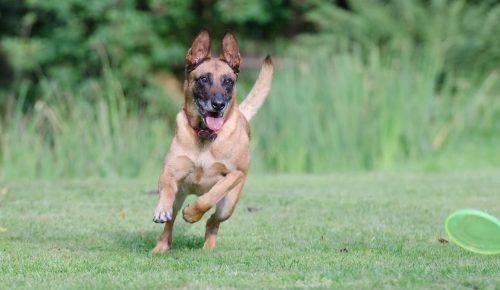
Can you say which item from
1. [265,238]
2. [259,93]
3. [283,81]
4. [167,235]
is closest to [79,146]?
[283,81]

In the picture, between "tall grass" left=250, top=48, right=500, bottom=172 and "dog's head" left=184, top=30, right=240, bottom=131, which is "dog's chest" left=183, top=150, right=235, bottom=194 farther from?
"tall grass" left=250, top=48, right=500, bottom=172

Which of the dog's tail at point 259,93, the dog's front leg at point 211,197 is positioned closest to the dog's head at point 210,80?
the dog's front leg at point 211,197

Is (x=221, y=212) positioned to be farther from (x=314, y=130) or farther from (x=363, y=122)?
(x=363, y=122)

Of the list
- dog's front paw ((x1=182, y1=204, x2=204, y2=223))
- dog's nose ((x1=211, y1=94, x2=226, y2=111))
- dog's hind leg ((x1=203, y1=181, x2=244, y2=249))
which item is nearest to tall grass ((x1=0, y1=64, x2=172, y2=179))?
dog's hind leg ((x1=203, y1=181, x2=244, y2=249))

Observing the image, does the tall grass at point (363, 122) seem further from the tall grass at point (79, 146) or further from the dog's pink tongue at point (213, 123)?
the dog's pink tongue at point (213, 123)

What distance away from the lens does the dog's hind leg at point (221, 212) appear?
24.7 feet

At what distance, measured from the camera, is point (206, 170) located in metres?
7.39

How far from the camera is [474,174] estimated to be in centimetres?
1301

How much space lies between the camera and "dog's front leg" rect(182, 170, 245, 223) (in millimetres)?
7074

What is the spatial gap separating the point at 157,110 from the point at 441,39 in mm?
5521

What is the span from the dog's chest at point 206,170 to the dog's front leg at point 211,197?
6 centimetres

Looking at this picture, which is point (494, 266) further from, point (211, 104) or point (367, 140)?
point (367, 140)

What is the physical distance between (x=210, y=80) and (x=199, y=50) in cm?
36

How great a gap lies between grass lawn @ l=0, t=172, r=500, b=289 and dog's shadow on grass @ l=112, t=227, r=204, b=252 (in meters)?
0.01
